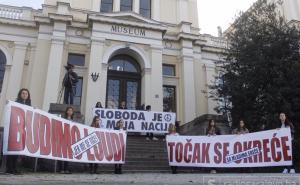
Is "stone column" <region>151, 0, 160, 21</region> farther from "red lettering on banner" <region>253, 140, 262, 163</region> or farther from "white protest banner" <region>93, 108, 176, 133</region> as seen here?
"red lettering on banner" <region>253, 140, 262, 163</region>

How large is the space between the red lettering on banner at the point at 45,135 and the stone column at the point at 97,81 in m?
10.7

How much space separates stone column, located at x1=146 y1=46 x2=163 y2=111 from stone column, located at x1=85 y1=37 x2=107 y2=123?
10.2 feet

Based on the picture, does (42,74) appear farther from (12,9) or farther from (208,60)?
(208,60)

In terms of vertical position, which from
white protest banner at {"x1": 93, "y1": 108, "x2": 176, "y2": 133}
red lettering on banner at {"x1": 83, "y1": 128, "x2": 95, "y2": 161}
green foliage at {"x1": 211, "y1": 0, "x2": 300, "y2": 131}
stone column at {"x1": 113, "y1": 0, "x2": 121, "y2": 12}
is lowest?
red lettering on banner at {"x1": 83, "y1": 128, "x2": 95, "y2": 161}

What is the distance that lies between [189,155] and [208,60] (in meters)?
14.7

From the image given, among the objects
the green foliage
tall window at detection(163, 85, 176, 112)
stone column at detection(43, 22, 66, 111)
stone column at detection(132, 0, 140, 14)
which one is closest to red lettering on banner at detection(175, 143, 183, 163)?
the green foliage

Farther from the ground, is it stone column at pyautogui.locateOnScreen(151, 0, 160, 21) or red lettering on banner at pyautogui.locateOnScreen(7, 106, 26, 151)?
stone column at pyautogui.locateOnScreen(151, 0, 160, 21)

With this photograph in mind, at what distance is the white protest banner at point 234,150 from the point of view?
1055 cm

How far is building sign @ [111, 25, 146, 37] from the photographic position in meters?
21.8

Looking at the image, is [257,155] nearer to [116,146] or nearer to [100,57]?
[116,146]

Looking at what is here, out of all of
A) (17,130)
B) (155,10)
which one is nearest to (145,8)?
(155,10)

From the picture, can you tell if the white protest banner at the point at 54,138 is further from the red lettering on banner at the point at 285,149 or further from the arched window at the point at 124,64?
the arched window at the point at 124,64

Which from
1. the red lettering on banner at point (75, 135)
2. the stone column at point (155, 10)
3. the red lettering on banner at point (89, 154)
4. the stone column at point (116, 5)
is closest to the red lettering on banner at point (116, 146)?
the red lettering on banner at point (89, 154)

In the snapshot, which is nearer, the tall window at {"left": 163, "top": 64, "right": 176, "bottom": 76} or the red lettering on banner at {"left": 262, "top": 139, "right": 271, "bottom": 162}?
the red lettering on banner at {"left": 262, "top": 139, "right": 271, "bottom": 162}
